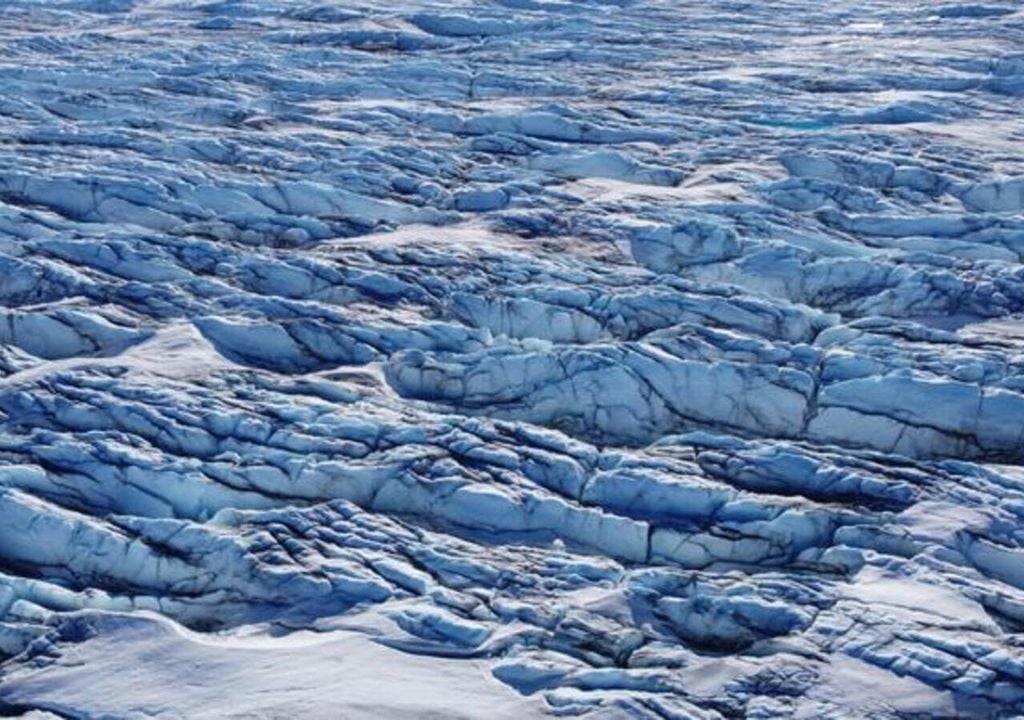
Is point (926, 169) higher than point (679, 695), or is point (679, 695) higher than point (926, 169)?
point (926, 169)

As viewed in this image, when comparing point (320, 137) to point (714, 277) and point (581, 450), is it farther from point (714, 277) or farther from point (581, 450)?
point (581, 450)

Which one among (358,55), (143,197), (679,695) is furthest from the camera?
(358,55)

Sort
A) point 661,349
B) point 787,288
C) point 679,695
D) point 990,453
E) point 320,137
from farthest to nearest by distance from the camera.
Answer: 1. point 320,137
2. point 787,288
3. point 661,349
4. point 990,453
5. point 679,695

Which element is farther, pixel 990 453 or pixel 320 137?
pixel 320 137

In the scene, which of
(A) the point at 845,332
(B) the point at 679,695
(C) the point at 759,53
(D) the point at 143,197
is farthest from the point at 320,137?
(B) the point at 679,695

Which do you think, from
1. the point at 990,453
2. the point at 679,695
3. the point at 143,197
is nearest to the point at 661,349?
the point at 990,453

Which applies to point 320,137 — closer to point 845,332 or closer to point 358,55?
point 358,55
